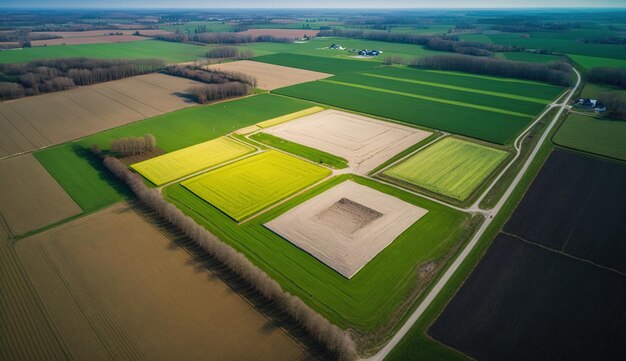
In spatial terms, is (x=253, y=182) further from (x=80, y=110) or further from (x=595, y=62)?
(x=595, y=62)

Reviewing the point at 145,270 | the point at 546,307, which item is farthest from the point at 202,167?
the point at 546,307

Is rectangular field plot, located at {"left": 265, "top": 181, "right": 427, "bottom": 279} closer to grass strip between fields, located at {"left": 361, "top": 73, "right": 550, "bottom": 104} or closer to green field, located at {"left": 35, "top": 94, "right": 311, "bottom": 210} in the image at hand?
green field, located at {"left": 35, "top": 94, "right": 311, "bottom": 210}

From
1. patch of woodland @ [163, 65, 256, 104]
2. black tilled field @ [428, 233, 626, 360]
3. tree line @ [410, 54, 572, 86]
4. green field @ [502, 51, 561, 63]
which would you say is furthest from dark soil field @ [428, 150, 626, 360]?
green field @ [502, 51, 561, 63]

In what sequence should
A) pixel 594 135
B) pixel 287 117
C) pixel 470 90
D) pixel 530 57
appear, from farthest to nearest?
pixel 530 57 → pixel 470 90 → pixel 287 117 → pixel 594 135

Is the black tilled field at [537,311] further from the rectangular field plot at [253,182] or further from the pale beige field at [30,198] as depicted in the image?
the pale beige field at [30,198]

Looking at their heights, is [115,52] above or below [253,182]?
above

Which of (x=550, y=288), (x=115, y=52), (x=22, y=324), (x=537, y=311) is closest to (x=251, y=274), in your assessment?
(x=22, y=324)
